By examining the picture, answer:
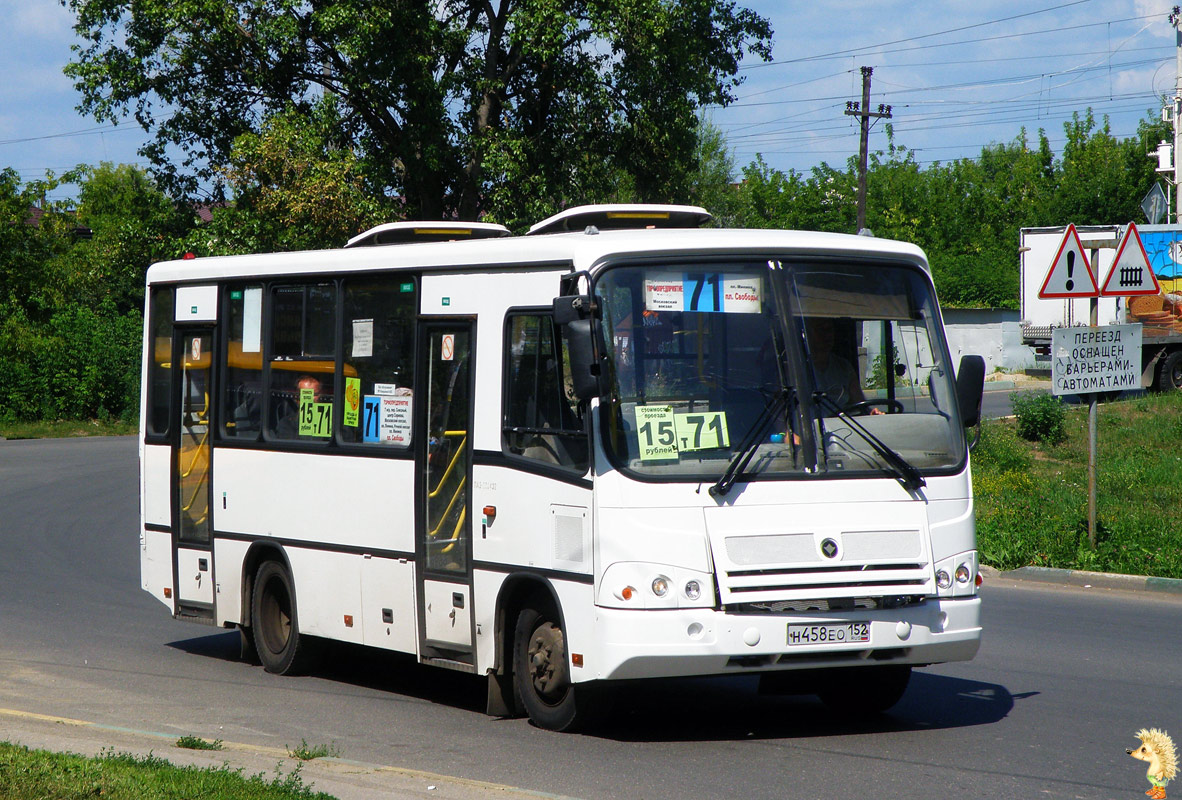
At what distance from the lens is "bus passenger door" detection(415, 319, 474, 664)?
28.5ft

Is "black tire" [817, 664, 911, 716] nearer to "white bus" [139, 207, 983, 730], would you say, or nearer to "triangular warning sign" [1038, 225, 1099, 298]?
"white bus" [139, 207, 983, 730]

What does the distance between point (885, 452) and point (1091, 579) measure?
753 cm

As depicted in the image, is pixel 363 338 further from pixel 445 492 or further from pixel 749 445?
pixel 749 445

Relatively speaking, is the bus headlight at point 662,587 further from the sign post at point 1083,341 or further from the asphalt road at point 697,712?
the sign post at point 1083,341

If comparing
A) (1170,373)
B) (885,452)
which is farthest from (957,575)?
(1170,373)

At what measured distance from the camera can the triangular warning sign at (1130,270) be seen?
1436 cm

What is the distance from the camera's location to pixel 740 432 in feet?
25.0

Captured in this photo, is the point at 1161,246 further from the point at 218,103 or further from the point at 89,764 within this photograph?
the point at 89,764

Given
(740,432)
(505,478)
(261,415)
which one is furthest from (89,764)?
(261,415)

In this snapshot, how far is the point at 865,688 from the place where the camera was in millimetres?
8562

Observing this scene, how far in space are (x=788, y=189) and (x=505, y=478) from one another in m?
66.3

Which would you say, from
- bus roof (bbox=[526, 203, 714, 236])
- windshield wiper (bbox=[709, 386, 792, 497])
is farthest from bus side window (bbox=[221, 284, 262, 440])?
windshield wiper (bbox=[709, 386, 792, 497])

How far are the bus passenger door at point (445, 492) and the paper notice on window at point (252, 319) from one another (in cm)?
212
